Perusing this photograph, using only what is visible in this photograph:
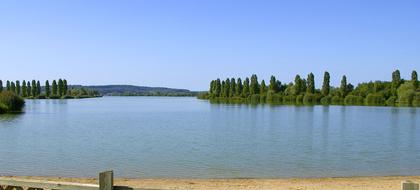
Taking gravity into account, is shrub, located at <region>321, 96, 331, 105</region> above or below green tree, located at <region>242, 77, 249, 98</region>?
below

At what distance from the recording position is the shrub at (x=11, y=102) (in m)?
69.4

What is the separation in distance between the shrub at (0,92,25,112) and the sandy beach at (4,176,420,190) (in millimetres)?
56063

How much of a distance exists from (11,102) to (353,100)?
81856mm

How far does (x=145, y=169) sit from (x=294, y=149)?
1017cm

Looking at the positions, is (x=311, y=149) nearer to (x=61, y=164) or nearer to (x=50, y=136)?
(x=61, y=164)

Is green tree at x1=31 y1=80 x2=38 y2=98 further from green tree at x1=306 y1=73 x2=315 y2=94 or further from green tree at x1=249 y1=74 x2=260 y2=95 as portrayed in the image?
green tree at x1=306 y1=73 x2=315 y2=94

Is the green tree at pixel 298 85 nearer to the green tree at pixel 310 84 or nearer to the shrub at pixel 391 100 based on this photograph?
the green tree at pixel 310 84

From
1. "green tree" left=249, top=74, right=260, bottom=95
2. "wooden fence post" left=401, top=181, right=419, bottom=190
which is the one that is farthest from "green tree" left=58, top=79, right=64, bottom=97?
"wooden fence post" left=401, top=181, right=419, bottom=190

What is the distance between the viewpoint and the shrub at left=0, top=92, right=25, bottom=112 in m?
69.4

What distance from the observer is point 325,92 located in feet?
445

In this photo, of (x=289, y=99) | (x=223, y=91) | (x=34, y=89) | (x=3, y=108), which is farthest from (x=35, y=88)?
(x=3, y=108)

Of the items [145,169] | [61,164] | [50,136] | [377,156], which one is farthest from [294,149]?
[50,136]

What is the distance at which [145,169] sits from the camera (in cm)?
2050

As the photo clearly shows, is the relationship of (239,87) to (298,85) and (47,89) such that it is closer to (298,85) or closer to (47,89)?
(298,85)
